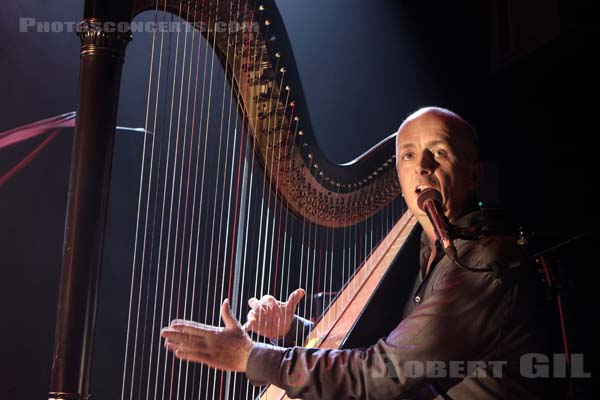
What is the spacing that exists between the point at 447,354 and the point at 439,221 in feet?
0.99

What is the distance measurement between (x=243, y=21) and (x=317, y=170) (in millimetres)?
655

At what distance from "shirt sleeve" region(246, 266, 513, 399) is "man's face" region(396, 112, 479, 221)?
0.39 meters

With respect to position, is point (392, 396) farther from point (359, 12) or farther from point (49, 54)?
point (359, 12)

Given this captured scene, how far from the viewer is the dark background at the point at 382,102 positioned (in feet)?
9.52

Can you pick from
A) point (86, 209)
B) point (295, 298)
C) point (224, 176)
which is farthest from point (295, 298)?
point (86, 209)

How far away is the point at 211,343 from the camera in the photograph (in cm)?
163

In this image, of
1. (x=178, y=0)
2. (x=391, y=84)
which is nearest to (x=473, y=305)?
(x=178, y=0)

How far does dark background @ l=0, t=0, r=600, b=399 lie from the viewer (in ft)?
9.52

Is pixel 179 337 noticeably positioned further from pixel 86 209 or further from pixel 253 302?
pixel 253 302

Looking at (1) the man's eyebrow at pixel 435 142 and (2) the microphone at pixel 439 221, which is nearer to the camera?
(2) the microphone at pixel 439 221

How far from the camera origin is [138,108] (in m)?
3.25

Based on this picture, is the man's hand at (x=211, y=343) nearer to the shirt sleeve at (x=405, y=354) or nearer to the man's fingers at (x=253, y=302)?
the shirt sleeve at (x=405, y=354)

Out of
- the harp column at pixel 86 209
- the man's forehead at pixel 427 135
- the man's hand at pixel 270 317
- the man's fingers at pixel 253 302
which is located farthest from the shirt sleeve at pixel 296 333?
the harp column at pixel 86 209

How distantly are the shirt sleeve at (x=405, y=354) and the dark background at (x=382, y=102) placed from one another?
1364 mm
